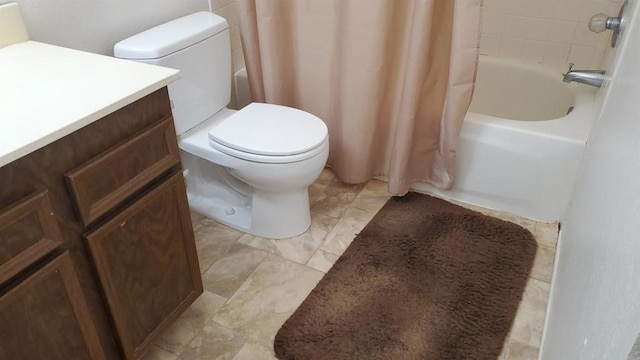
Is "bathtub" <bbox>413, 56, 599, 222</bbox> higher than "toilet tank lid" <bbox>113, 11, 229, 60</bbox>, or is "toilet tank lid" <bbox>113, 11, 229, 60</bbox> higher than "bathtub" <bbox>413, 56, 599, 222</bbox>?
"toilet tank lid" <bbox>113, 11, 229, 60</bbox>

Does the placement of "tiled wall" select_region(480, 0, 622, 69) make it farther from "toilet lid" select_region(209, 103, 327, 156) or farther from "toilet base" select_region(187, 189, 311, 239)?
"toilet base" select_region(187, 189, 311, 239)

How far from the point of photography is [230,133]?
1.80m

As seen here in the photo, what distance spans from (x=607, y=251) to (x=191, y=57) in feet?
4.79

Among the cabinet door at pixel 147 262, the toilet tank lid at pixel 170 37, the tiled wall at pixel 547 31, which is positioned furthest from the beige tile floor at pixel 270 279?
the tiled wall at pixel 547 31

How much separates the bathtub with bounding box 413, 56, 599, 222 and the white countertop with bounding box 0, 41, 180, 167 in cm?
129

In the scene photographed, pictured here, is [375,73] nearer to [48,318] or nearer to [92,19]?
[92,19]

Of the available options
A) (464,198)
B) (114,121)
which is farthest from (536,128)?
(114,121)

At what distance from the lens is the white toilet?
173 cm

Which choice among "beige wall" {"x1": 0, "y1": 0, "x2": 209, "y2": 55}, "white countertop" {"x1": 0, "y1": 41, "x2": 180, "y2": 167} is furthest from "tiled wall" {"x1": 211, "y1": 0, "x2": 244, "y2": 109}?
"white countertop" {"x1": 0, "y1": 41, "x2": 180, "y2": 167}

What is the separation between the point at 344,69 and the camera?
2035 mm

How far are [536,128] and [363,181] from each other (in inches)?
29.2

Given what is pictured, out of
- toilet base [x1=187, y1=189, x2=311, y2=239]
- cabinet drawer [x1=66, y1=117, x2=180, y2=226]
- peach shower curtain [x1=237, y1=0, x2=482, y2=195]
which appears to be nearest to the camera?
cabinet drawer [x1=66, y1=117, x2=180, y2=226]

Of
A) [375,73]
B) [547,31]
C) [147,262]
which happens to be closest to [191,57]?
[375,73]

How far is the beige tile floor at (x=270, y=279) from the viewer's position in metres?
1.57
